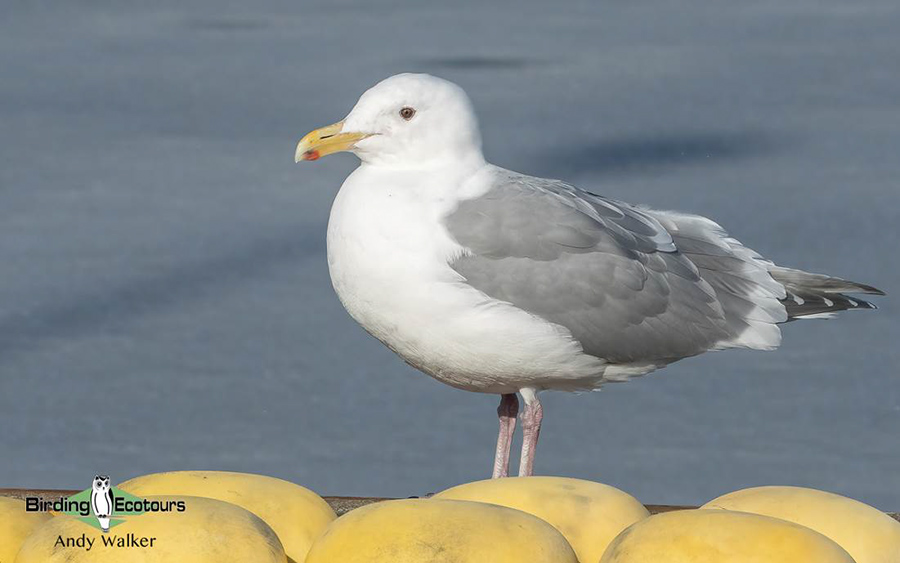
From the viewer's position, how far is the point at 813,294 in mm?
2979

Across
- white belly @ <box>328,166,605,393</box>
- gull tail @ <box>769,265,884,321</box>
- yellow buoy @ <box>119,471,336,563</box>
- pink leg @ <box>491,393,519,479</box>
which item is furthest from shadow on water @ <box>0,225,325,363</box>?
yellow buoy @ <box>119,471,336,563</box>

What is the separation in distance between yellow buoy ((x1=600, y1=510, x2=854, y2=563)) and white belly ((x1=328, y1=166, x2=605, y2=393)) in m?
1.28

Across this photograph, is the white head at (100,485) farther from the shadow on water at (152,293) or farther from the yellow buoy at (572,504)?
the shadow on water at (152,293)

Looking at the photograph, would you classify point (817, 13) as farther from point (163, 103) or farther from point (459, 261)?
point (459, 261)

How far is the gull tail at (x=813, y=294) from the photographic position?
296cm

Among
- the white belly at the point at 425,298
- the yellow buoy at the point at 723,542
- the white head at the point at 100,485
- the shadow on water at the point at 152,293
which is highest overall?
the white head at the point at 100,485

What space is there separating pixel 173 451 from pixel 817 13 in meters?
4.45

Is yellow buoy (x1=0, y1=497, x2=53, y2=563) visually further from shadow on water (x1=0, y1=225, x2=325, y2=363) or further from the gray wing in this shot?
shadow on water (x1=0, y1=225, x2=325, y2=363)

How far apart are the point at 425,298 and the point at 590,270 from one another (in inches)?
13.0

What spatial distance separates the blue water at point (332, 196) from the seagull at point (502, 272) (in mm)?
516

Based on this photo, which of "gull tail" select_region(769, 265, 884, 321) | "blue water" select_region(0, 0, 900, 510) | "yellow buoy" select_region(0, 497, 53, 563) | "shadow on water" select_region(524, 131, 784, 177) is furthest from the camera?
"shadow on water" select_region(524, 131, 784, 177)

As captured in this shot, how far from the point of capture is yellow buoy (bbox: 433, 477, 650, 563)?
138cm

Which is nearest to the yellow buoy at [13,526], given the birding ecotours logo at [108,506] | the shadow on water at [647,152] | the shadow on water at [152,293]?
the birding ecotours logo at [108,506]

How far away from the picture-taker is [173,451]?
3434 mm
